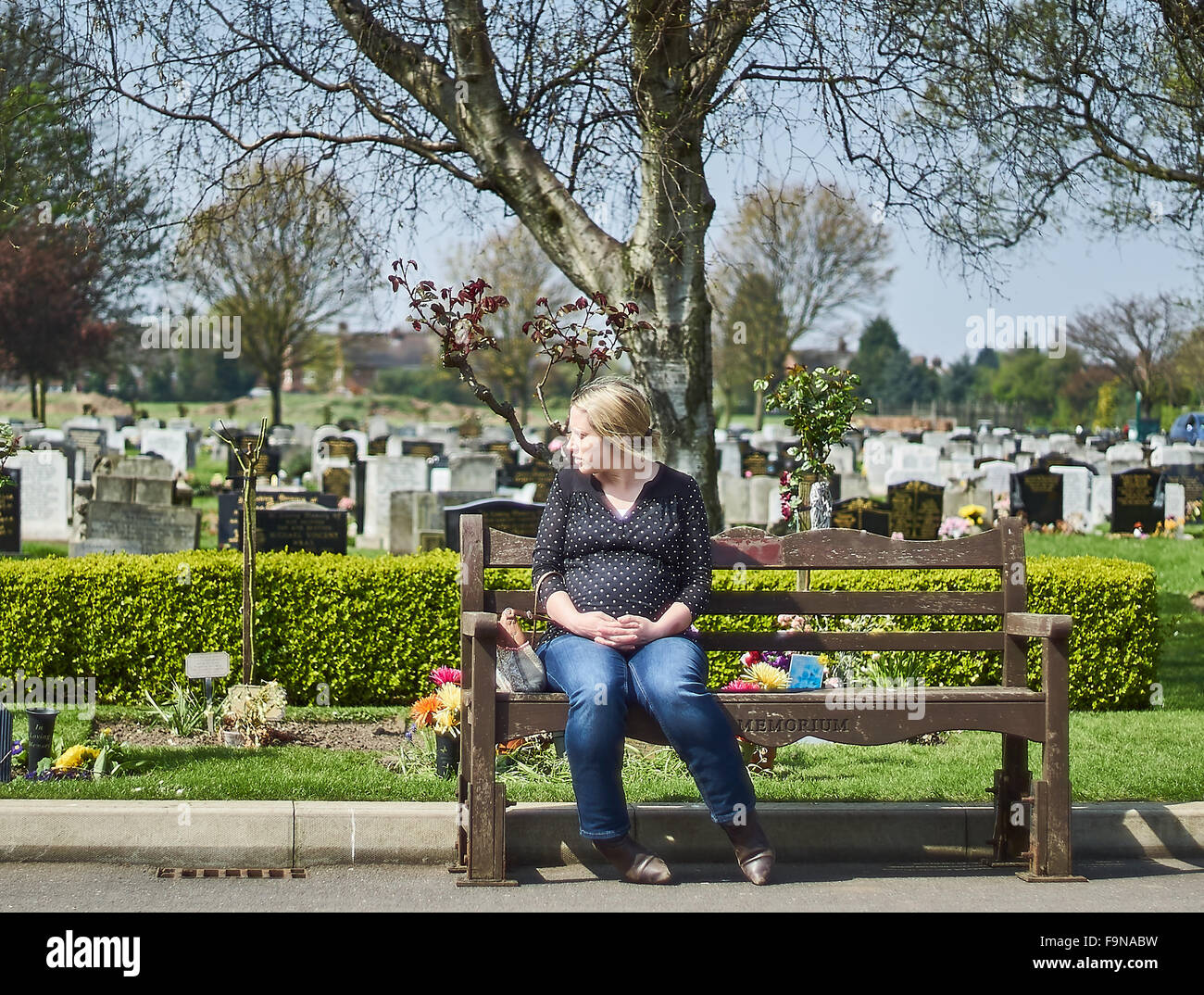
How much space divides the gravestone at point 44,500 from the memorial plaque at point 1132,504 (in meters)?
14.2

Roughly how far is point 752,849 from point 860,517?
1218 centimetres

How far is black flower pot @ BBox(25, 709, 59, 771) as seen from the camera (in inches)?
217

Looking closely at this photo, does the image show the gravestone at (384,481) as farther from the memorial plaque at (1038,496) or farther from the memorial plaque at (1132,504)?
the memorial plaque at (1132,504)

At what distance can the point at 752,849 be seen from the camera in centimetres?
450

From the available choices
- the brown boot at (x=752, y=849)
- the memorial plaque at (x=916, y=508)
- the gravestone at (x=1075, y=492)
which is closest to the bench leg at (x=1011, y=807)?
the brown boot at (x=752, y=849)

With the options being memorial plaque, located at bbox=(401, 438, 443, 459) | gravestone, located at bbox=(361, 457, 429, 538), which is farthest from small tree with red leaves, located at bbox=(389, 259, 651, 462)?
memorial plaque, located at bbox=(401, 438, 443, 459)

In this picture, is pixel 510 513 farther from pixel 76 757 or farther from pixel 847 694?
pixel 847 694

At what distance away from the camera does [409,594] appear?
7578 millimetres

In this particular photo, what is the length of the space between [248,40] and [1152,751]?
669 centimetres

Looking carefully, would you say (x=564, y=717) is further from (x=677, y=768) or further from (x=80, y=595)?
(x=80, y=595)

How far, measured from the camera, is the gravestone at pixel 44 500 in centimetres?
1812

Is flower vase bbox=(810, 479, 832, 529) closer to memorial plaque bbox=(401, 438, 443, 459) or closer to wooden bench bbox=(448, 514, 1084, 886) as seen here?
wooden bench bbox=(448, 514, 1084, 886)

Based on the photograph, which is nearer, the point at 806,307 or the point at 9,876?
the point at 9,876

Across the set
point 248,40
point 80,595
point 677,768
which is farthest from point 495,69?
point 677,768
